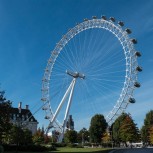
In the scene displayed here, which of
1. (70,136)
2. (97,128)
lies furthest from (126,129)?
(70,136)

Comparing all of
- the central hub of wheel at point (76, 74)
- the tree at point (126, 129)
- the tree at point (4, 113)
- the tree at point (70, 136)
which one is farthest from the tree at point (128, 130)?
the tree at point (4, 113)

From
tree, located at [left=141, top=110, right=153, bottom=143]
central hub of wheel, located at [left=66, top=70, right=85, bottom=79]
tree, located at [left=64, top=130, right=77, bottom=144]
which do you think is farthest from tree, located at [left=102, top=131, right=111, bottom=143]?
central hub of wheel, located at [left=66, top=70, right=85, bottom=79]

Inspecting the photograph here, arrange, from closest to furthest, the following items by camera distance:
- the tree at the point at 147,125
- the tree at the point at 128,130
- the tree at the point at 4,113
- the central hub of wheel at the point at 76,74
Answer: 1. the tree at the point at 4,113
2. the central hub of wheel at the point at 76,74
3. the tree at the point at 128,130
4. the tree at the point at 147,125

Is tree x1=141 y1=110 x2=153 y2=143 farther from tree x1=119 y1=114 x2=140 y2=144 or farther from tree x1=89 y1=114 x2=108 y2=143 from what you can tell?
tree x1=89 y1=114 x2=108 y2=143

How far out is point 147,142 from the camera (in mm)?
138750

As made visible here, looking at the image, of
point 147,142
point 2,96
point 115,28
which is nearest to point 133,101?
point 115,28

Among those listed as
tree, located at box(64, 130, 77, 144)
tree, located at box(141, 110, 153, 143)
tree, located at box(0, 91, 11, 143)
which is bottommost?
tree, located at box(0, 91, 11, 143)

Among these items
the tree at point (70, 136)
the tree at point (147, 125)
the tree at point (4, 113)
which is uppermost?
the tree at point (147, 125)

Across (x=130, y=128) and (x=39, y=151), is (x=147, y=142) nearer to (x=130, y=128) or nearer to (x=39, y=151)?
(x=130, y=128)

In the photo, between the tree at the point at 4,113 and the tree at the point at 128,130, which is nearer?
the tree at the point at 4,113

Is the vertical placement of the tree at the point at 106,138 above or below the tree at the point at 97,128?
below

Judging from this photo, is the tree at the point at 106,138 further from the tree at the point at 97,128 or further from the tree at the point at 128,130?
the tree at the point at 128,130

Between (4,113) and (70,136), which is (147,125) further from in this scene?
(4,113)

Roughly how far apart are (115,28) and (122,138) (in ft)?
182
